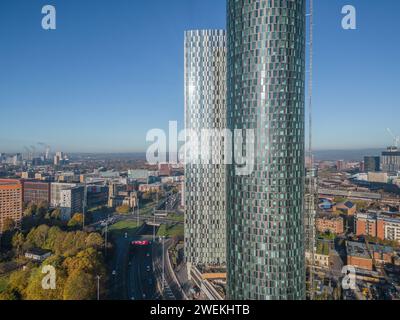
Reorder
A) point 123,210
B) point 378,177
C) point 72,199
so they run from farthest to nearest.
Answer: point 378,177
point 123,210
point 72,199

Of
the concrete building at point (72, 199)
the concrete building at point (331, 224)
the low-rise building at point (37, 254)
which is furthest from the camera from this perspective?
the concrete building at point (72, 199)

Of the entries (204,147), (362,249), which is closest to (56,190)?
(204,147)

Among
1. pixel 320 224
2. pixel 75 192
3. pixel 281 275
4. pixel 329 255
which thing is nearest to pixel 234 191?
pixel 281 275

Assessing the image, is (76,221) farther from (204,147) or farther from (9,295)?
(204,147)

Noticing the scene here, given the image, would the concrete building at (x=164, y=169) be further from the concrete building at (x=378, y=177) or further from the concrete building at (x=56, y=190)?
the concrete building at (x=378, y=177)

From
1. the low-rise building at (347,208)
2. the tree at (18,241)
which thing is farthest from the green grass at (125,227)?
the low-rise building at (347,208)

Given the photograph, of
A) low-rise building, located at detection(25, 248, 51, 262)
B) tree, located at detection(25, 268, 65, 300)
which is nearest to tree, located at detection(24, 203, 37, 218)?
low-rise building, located at detection(25, 248, 51, 262)
